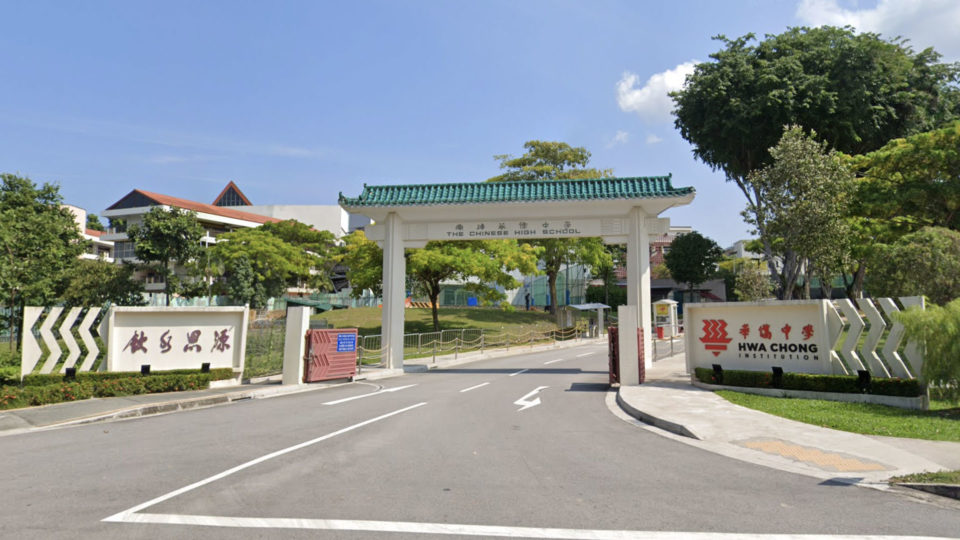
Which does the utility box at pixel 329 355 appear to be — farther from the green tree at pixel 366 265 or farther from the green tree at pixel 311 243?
the green tree at pixel 311 243

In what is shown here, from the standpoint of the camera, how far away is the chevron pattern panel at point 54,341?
13.2 m

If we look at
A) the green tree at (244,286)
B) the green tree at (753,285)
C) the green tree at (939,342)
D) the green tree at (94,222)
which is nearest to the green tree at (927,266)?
the green tree at (939,342)

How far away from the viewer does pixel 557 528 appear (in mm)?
4707

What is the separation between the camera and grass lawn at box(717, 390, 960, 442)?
338 inches

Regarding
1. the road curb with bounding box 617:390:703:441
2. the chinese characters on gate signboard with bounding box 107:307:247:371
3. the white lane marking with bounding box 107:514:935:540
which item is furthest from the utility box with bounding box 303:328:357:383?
the white lane marking with bounding box 107:514:935:540

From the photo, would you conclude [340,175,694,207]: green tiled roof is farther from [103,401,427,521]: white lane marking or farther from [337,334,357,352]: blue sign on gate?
[103,401,427,521]: white lane marking

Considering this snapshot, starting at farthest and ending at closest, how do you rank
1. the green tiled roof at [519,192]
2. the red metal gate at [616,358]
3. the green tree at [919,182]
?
1. the green tree at [919,182]
2. the green tiled roof at [519,192]
3. the red metal gate at [616,358]

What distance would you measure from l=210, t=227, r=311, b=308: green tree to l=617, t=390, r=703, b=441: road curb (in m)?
47.6

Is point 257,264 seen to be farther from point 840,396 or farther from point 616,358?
point 840,396

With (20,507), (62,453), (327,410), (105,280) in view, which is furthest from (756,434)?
(105,280)

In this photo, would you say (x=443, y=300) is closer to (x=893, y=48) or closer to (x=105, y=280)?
(x=105, y=280)

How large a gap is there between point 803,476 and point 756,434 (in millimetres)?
2290

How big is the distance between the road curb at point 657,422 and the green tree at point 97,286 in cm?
4243

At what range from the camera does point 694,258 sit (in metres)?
56.6
